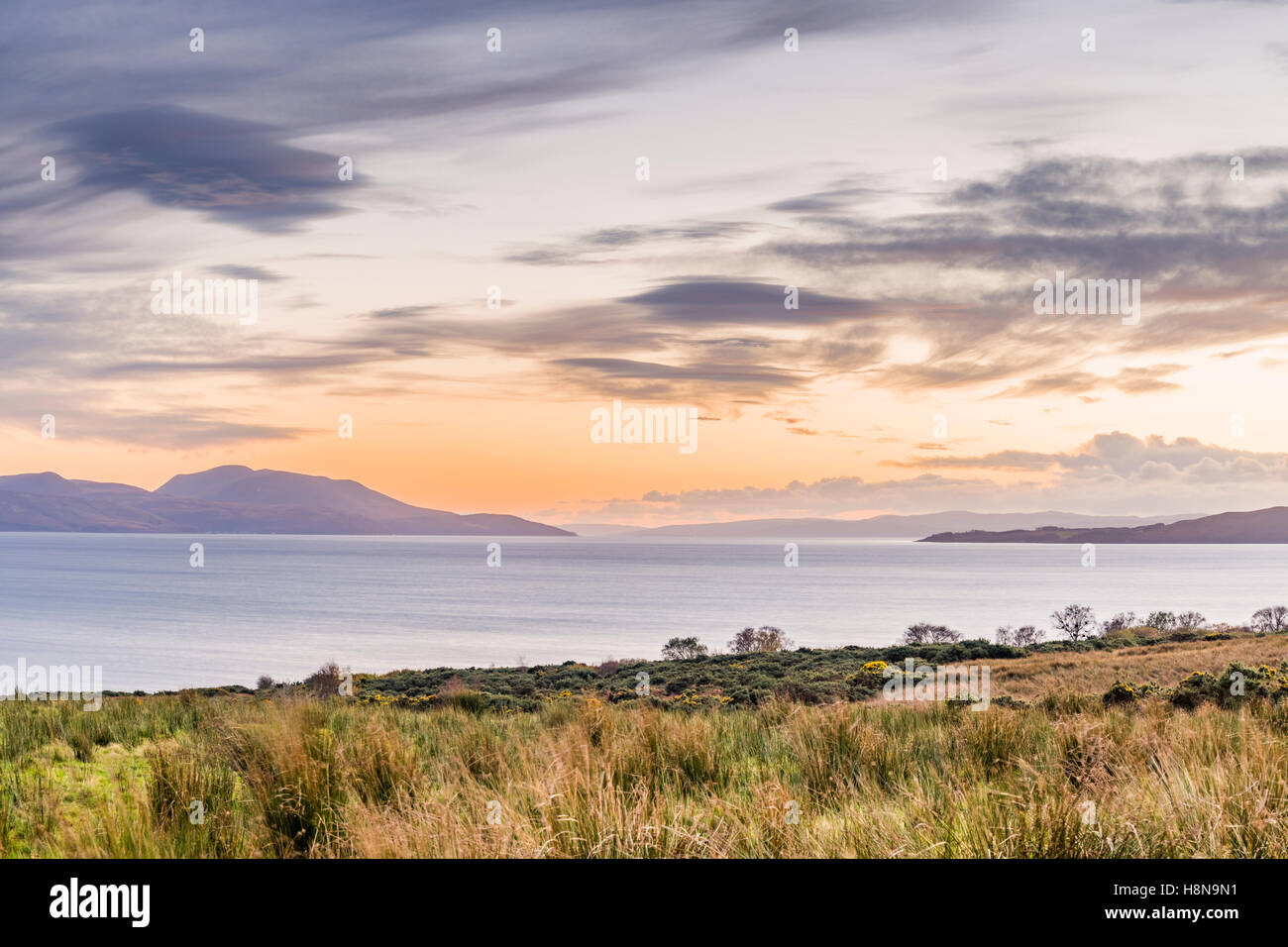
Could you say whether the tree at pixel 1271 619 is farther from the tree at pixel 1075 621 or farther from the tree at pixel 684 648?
the tree at pixel 684 648

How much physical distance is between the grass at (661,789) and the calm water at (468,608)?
43265 millimetres

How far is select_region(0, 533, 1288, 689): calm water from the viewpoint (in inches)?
2341

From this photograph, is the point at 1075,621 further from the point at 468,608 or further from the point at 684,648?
the point at 468,608

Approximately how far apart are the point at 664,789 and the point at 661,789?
117 mm

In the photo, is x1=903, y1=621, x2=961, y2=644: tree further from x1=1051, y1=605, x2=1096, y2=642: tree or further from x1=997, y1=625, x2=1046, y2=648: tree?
x1=1051, y1=605, x2=1096, y2=642: tree

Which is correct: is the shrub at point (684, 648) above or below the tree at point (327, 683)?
below

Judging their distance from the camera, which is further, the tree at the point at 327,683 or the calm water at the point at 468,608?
the calm water at the point at 468,608

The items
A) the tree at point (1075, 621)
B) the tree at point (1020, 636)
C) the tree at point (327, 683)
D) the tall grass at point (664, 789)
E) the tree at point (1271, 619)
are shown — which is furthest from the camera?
the tree at point (1075, 621)

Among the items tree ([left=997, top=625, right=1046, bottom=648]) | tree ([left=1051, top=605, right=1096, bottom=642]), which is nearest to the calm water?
tree ([left=997, top=625, right=1046, bottom=648])

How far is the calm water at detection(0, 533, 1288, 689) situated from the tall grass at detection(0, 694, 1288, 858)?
43.4m

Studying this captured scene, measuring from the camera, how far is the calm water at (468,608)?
59.5m

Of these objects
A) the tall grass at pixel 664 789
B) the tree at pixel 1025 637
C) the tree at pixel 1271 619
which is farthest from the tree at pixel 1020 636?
the tall grass at pixel 664 789
